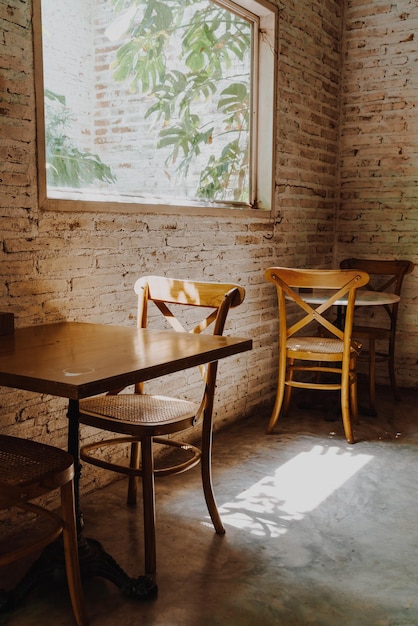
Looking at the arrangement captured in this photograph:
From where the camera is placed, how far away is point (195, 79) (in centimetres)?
377

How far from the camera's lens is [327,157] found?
16.8ft

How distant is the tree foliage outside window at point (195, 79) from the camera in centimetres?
333

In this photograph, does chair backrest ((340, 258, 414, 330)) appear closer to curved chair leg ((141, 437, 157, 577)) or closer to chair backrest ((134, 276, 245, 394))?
chair backrest ((134, 276, 245, 394))

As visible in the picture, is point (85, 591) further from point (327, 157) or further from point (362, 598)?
point (327, 157)

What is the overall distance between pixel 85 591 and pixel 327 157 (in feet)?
12.8

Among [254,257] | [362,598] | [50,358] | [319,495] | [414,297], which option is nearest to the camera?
[50,358]

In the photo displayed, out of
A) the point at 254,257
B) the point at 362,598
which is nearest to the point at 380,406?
the point at 254,257

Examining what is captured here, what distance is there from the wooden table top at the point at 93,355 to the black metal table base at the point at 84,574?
2.22ft

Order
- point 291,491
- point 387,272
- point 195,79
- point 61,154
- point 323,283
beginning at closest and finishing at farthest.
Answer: point 61,154, point 291,491, point 323,283, point 195,79, point 387,272

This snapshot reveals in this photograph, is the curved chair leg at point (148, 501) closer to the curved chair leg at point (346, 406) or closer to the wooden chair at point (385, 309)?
the curved chair leg at point (346, 406)

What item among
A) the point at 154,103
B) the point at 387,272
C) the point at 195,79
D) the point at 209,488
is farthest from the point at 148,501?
the point at 387,272

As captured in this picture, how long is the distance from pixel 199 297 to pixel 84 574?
43.3 inches

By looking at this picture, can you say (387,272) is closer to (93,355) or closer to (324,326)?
(324,326)

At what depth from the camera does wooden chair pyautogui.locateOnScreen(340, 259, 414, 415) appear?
4457 millimetres
